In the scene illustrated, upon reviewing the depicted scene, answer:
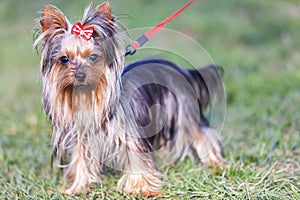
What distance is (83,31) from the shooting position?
3.21m

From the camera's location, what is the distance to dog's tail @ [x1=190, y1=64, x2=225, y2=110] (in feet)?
13.9

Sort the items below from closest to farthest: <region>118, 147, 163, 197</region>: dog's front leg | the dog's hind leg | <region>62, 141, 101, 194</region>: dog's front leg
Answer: <region>118, 147, 163, 197</region>: dog's front leg, <region>62, 141, 101, 194</region>: dog's front leg, the dog's hind leg

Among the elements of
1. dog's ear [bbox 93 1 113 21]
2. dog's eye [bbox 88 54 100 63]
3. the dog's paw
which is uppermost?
dog's ear [bbox 93 1 113 21]

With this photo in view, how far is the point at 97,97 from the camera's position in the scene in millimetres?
3340

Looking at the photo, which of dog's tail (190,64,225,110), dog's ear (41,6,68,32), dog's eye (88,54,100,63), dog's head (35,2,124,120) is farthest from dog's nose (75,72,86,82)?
Result: dog's tail (190,64,225,110)

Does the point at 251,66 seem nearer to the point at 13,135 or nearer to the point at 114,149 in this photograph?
the point at 13,135

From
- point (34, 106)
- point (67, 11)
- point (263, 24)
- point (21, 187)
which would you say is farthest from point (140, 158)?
point (67, 11)

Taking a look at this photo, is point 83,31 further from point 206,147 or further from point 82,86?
point 206,147

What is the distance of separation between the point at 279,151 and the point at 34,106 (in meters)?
2.86

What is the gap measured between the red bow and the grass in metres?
0.65

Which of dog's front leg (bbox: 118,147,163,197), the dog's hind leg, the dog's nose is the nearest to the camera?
the dog's nose

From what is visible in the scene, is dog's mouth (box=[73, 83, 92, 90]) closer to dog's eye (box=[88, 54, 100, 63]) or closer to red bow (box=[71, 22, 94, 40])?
dog's eye (box=[88, 54, 100, 63])

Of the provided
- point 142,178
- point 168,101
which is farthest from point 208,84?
point 142,178

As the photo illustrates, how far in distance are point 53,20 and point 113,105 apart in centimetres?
65
